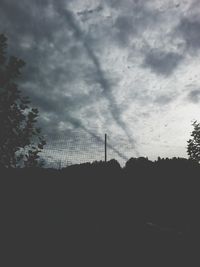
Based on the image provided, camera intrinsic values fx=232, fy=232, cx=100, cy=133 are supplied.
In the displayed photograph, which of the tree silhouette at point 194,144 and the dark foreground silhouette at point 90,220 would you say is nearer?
the dark foreground silhouette at point 90,220

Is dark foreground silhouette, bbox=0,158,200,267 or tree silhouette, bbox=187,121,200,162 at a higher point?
tree silhouette, bbox=187,121,200,162

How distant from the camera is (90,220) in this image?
4.23 meters

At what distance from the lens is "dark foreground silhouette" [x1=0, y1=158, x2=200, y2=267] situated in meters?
3.55

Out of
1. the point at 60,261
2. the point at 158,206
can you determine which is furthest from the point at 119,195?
the point at 60,261

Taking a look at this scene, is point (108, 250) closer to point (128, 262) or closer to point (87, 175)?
point (128, 262)

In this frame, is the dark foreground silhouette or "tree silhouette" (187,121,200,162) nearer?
the dark foreground silhouette

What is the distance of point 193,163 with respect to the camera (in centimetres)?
628

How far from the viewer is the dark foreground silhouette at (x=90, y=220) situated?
355cm

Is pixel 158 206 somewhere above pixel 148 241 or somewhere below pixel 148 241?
above

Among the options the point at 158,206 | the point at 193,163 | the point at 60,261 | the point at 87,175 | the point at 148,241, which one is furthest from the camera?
the point at 193,163

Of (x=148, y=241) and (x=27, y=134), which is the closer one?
(x=148, y=241)

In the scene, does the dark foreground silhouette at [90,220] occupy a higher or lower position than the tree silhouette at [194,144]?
lower

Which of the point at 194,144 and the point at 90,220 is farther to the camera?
the point at 194,144

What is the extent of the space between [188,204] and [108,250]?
2.91m
